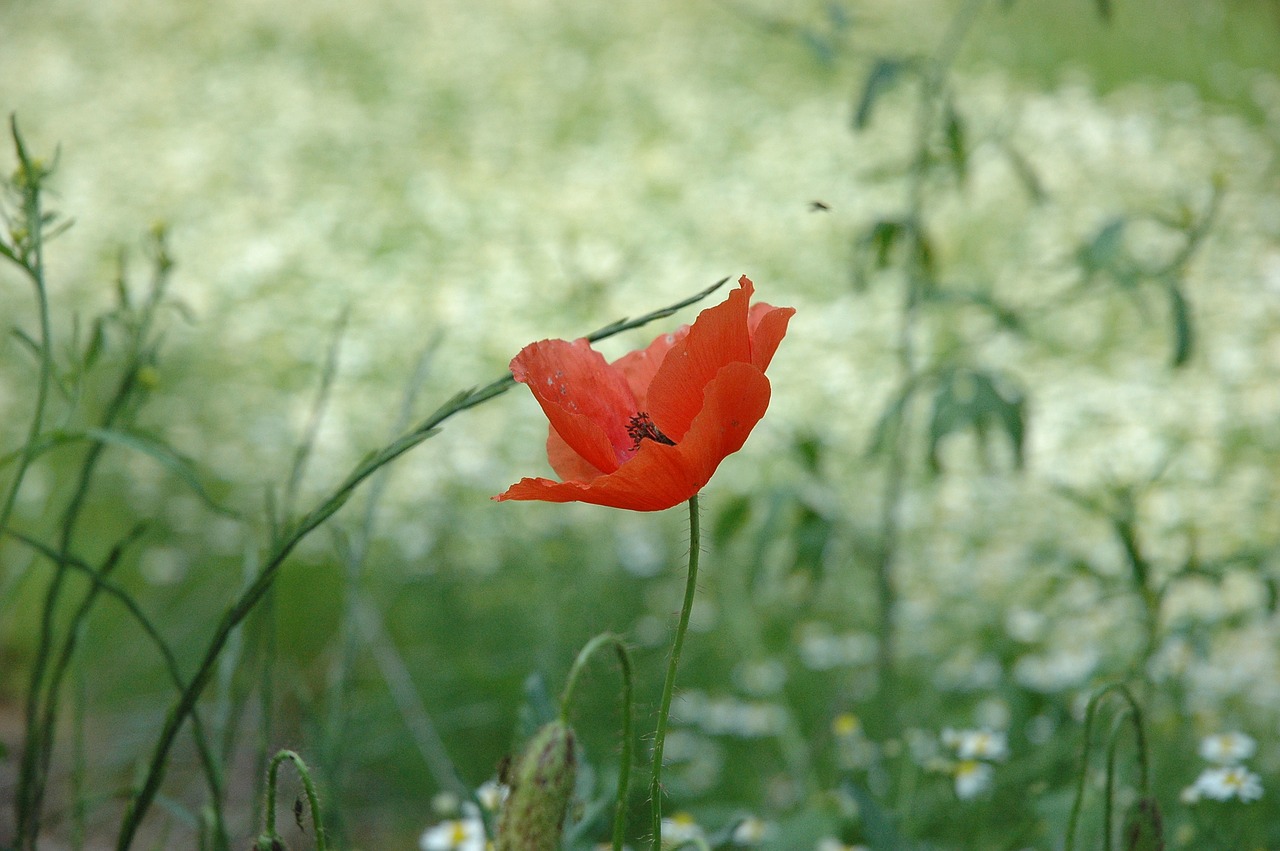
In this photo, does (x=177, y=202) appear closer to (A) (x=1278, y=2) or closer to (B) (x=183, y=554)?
(B) (x=183, y=554)

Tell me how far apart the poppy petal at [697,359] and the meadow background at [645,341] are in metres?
0.29

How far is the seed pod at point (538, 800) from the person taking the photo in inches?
25.4

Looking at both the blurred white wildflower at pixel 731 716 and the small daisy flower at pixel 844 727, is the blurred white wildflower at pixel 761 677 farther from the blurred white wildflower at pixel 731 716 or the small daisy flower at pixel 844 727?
the small daisy flower at pixel 844 727

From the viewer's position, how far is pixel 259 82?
6238 mm

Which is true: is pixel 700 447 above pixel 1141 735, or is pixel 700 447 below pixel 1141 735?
above

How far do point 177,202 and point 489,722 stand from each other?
3.53m

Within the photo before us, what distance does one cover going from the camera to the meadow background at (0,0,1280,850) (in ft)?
5.15

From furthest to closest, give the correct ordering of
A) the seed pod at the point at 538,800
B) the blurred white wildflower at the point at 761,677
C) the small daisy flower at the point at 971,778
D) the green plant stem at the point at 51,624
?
1. the blurred white wildflower at the point at 761,677
2. the small daisy flower at the point at 971,778
3. the green plant stem at the point at 51,624
4. the seed pod at the point at 538,800

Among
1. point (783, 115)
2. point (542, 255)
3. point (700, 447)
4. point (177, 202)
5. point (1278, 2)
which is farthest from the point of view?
point (1278, 2)

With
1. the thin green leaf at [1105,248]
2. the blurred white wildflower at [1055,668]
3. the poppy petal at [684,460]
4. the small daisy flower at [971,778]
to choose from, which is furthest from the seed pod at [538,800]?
the blurred white wildflower at [1055,668]

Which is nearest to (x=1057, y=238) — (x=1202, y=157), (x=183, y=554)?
(x=1202, y=157)

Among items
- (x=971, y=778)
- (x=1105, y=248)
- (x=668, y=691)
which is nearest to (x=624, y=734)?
(x=668, y=691)

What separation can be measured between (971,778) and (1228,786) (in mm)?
317

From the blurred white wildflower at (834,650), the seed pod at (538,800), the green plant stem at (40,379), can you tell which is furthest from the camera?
the blurred white wildflower at (834,650)
